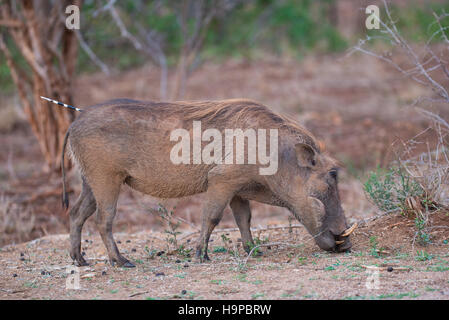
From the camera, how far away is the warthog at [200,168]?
465 cm

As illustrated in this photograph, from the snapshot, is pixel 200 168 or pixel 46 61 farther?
pixel 46 61

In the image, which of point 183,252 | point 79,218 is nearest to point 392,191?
point 183,252

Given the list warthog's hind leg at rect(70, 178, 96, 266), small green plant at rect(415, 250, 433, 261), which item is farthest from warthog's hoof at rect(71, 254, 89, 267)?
small green plant at rect(415, 250, 433, 261)

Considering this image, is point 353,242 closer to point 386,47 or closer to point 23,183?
point 23,183

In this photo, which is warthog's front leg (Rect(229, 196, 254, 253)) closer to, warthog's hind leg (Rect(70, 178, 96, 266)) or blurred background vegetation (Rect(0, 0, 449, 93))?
warthog's hind leg (Rect(70, 178, 96, 266))

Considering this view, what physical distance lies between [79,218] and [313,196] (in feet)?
6.23

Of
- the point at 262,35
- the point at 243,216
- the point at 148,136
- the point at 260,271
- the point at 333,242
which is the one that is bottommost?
the point at 260,271

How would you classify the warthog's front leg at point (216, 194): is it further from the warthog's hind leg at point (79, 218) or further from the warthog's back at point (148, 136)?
the warthog's hind leg at point (79, 218)

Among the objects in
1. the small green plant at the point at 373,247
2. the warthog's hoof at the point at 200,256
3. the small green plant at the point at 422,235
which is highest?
the small green plant at the point at 422,235

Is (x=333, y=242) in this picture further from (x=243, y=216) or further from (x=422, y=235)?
(x=243, y=216)

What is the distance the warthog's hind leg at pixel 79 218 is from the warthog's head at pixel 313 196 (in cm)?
160

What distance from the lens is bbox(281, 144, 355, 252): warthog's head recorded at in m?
4.66

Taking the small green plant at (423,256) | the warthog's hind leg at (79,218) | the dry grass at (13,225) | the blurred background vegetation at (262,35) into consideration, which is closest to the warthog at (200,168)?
the warthog's hind leg at (79,218)

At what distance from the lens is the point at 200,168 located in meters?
4.73
